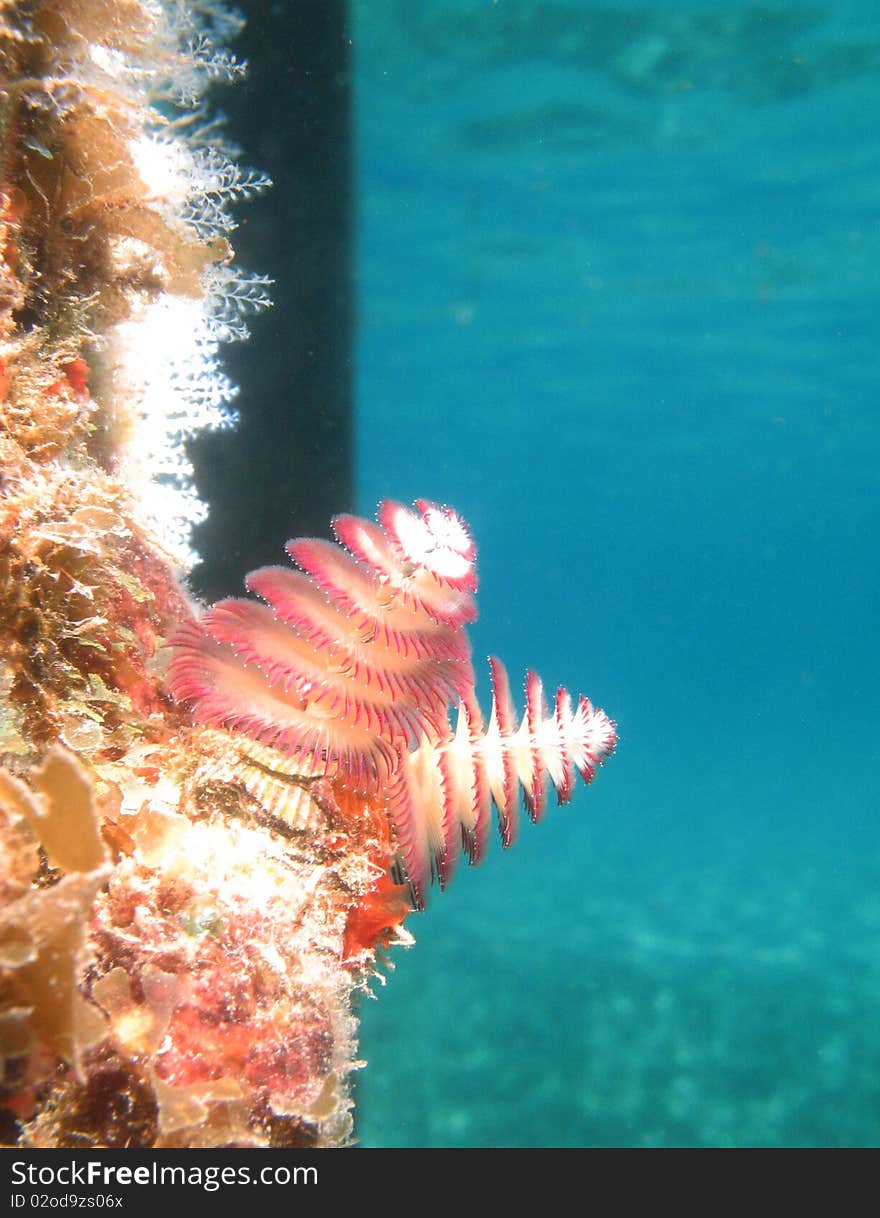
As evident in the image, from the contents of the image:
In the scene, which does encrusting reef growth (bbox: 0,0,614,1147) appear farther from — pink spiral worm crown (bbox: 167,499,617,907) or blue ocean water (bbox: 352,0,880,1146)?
blue ocean water (bbox: 352,0,880,1146)

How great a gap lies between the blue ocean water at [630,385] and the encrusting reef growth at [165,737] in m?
6.93

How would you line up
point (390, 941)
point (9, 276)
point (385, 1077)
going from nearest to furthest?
point (9, 276)
point (390, 941)
point (385, 1077)

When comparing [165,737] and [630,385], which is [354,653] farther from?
[630,385]

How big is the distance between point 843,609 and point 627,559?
17525 mm

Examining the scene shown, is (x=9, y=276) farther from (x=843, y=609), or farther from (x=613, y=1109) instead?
(x=843, y=609)

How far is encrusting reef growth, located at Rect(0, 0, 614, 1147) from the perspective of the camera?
1.45m

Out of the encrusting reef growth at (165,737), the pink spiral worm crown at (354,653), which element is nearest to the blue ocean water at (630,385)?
the encrusting reef growth at (165,737)

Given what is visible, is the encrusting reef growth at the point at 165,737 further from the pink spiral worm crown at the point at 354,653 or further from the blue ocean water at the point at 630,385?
the blue ocean water at the point at 630,385

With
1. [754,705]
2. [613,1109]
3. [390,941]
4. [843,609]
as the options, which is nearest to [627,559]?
[843,609]

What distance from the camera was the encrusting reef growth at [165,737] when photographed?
145cm

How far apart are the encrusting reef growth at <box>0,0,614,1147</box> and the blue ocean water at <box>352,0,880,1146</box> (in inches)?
273

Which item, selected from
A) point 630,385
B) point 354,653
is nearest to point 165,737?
point 354,653

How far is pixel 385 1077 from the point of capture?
8.29m

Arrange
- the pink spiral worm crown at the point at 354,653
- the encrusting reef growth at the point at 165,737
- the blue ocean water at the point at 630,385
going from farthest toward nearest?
the blue ocean water at the point at 630,385
the pink spiral worm crown at the point at 354,653
the encrusting reef growth at the point at 165,737
